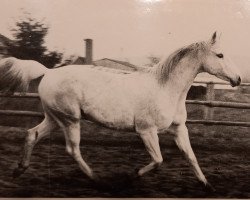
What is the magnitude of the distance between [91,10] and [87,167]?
0.81 meters

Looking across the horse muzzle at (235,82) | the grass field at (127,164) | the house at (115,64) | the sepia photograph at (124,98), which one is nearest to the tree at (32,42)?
the sepia photograph at (124,98)

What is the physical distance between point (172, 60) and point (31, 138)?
0.83 metres

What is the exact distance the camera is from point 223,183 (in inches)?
101

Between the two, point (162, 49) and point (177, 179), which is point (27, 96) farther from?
point (177, 179)

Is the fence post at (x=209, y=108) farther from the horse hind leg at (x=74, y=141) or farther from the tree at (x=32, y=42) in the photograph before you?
the tree at (x=32, y=42)

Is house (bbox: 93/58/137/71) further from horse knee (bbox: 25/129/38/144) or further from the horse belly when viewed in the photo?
horse knee (bbox: 25/129/38/144)

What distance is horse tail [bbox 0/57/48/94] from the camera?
2377 mm

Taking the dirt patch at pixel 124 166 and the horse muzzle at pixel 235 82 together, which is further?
the horse muzzle at pixel 235 82

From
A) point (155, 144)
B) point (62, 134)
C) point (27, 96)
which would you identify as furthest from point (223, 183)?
point (27, 96)

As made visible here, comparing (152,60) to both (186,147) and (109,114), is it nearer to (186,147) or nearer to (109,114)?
(109,114)

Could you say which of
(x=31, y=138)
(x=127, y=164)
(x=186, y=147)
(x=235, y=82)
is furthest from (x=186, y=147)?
(x=31, y=138)

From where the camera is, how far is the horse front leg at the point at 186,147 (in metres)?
2.49

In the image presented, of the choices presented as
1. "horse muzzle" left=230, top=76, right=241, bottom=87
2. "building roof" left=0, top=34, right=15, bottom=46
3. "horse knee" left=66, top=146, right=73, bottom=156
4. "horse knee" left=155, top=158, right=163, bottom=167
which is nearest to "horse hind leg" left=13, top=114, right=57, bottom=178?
"horse knee" left=66, top=146, right=73, bottom=156

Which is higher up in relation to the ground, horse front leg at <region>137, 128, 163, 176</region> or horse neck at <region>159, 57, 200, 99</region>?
horse neck at <region>159, 57, 200, 99</region>
